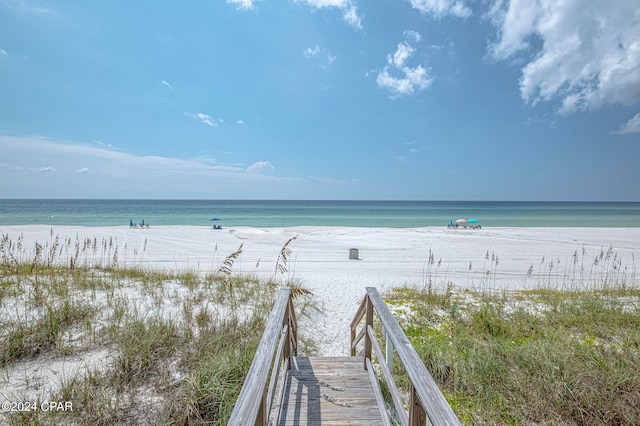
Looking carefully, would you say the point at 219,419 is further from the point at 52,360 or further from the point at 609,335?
the point at 609,335

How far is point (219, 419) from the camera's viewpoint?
9.30 ft

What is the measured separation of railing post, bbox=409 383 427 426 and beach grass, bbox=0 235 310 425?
6.98ft

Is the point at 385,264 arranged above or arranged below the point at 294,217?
below

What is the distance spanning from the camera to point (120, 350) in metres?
3.95

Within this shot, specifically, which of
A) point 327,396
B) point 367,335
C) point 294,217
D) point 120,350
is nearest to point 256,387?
point 327,396

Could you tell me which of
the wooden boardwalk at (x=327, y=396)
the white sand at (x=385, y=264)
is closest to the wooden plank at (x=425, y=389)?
the wooden boardwalk at (x=327, y=396)

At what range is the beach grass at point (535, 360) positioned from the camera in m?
3.11

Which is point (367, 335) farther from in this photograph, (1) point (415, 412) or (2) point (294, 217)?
(2) point (294, 217)

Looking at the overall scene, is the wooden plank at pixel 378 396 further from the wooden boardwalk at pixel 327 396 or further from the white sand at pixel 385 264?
the white sand at pixel 385 264

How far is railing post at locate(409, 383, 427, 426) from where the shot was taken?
177 centimetres

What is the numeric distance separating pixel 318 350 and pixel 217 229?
24.1 meters

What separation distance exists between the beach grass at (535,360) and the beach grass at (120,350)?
109 inches

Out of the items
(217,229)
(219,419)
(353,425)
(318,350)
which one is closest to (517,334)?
(318,350)

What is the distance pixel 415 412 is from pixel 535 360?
3291 mm
